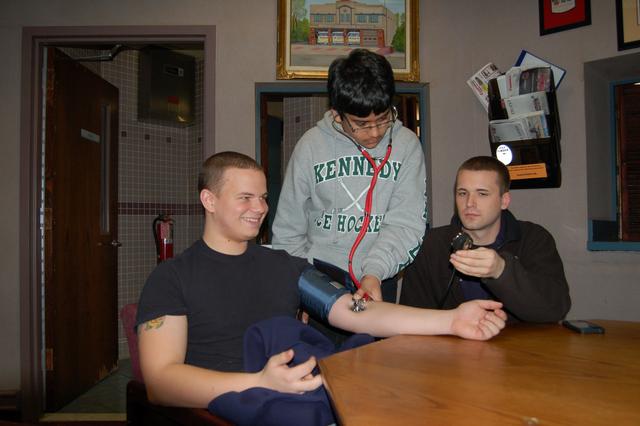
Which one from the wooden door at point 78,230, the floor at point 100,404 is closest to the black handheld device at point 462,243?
the floor at point 100,404

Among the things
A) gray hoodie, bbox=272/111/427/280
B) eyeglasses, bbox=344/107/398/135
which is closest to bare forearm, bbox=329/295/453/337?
gray hoodie, bbox=272/111/427/280

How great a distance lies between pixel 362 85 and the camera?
5.38 feet

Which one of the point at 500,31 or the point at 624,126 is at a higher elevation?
the point at 500,31

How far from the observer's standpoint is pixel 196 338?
137cm

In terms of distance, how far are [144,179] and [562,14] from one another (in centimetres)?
364

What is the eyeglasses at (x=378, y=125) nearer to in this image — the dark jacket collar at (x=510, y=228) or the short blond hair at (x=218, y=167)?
the short blond hair at (x=218, y=167)

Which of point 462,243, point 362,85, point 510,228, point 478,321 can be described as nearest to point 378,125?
point 362,85

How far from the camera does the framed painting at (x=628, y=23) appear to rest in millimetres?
2432

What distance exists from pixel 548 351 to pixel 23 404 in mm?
3131

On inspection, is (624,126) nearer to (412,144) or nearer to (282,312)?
(412,144)

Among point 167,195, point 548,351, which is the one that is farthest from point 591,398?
point 167,195

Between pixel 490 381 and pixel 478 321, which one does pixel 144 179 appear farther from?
pixel 490 381

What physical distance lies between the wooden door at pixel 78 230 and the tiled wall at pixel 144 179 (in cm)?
49

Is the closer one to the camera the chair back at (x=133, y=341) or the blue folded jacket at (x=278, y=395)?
the blue folded jacket at (x=278, y=395)
